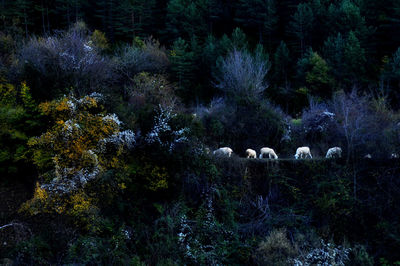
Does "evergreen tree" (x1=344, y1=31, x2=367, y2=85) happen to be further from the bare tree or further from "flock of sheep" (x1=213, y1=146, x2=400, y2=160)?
"flock of sheep" (x1=213, y1=146, x2=400, y2=160)

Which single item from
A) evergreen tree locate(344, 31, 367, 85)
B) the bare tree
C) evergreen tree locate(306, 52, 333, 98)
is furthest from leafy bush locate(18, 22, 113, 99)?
evergreen tree locate(344, 31, 367, 85)

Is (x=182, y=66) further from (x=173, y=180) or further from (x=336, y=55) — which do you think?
(x=173, y=180)

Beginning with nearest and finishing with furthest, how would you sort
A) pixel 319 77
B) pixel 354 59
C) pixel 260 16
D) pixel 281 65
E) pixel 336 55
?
pixel 354 59 → pixel 336 55 → pixel 319 77 → pixel 281 65 → pixel 260 16

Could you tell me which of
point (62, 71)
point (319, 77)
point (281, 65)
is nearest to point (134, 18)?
point (281, 65)

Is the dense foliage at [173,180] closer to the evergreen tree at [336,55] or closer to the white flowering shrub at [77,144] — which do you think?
the white flowering shrub at [77,144]

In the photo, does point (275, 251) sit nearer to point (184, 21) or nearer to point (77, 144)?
point (77, 144)

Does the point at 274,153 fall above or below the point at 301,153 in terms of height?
below

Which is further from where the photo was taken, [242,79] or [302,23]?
[302,23]

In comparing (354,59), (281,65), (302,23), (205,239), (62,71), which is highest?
(302,23)

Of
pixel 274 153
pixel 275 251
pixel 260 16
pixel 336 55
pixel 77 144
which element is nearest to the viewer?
pixel 275 251

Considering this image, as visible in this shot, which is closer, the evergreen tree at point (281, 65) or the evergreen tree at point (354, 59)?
the evergreen tree at point (354, 59)

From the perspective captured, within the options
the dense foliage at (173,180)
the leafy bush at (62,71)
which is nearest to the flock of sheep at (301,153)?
the dense foliage at (173,180)

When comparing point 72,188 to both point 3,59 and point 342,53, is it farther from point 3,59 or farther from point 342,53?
point 342,53

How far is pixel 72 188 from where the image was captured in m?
12.3
